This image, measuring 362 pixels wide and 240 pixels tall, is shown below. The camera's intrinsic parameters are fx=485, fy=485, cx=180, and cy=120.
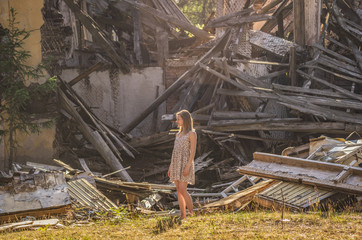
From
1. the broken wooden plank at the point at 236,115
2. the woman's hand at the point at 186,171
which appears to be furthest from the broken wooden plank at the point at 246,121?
the woman's hand at the point at 186,171

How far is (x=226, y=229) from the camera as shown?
5547 mm

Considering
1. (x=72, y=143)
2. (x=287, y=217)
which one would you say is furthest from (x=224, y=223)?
(x=72, y=143)

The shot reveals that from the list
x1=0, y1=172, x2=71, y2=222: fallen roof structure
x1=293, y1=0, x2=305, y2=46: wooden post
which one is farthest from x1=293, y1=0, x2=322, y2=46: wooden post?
x1=0, y1=172, x2=71, y2=222: fallen roof structure

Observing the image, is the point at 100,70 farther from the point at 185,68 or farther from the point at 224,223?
the point at 224,223

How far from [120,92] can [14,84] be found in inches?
244

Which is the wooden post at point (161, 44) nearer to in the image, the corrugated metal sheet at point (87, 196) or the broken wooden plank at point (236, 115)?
the broken wooden plank at point (236, 115)

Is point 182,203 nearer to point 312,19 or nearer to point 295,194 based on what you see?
point 295,194

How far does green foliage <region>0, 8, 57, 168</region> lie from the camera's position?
977cm

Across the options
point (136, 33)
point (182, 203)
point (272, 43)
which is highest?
point (136, 33)

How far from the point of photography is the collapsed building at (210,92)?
1103 centimetres

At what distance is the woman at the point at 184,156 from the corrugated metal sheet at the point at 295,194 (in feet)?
4.69

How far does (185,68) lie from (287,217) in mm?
10433

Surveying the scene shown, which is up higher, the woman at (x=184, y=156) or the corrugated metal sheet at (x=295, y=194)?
the woman at (x=184, y=156)

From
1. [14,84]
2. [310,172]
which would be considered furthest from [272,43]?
[14,84]
